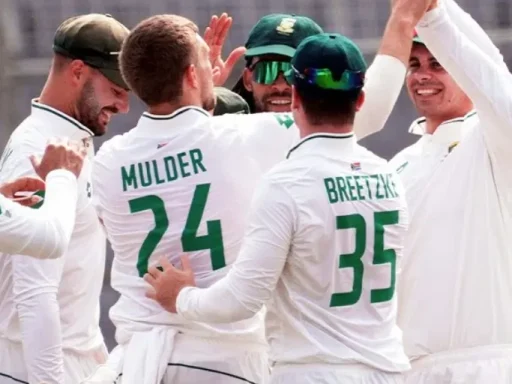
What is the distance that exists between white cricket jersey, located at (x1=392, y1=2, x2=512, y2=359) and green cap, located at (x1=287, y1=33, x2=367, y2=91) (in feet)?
1.46

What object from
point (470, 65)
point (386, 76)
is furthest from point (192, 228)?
point (470, 65)

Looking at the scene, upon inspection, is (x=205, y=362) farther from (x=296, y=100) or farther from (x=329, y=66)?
(x=329, y=66)

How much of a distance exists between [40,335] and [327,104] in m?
1.32

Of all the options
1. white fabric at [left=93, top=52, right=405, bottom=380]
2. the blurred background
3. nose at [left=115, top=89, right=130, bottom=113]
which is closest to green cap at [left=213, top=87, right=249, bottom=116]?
nose at [left=115, top=89, right=130, bottom=113]

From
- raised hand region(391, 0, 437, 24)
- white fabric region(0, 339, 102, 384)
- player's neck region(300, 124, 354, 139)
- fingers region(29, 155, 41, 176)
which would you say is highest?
raised hand region(391, 0, 437, 24)

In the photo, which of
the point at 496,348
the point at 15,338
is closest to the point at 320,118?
the point at 496,348

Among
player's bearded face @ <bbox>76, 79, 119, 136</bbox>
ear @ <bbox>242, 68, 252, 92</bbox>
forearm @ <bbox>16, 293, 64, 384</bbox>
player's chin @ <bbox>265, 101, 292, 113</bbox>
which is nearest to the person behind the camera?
forearm @ <bbox>16, 293, 64, 384</bbox>

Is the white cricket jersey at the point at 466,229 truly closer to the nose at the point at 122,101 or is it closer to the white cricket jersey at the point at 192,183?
the white cricket jersey at the point at 192,183

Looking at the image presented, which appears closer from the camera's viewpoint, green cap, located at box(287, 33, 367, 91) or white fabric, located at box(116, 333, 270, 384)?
green cap, located at box(287, 33, 367, 91)

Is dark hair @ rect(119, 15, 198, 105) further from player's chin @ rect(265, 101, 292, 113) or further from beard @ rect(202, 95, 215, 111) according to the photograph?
player's chin @ rect(265, 101, 292, 113)

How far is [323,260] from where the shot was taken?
14.4ft

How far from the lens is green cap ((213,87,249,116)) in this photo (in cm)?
567

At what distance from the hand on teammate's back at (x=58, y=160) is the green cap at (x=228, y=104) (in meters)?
0.97

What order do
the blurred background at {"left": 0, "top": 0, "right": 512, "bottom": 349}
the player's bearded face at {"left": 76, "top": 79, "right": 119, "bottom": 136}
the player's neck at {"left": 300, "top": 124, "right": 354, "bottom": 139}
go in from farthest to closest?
the blurred background at {"left": 0, "top": 0, "right": 512, "bottom": 349}
the player's bearded face at {"left": 76, "top": 79, "right": 119, "bottom": 136}
the player's neck at {"left": 300, "top": 124, "right": 354, "bottom": 139}
